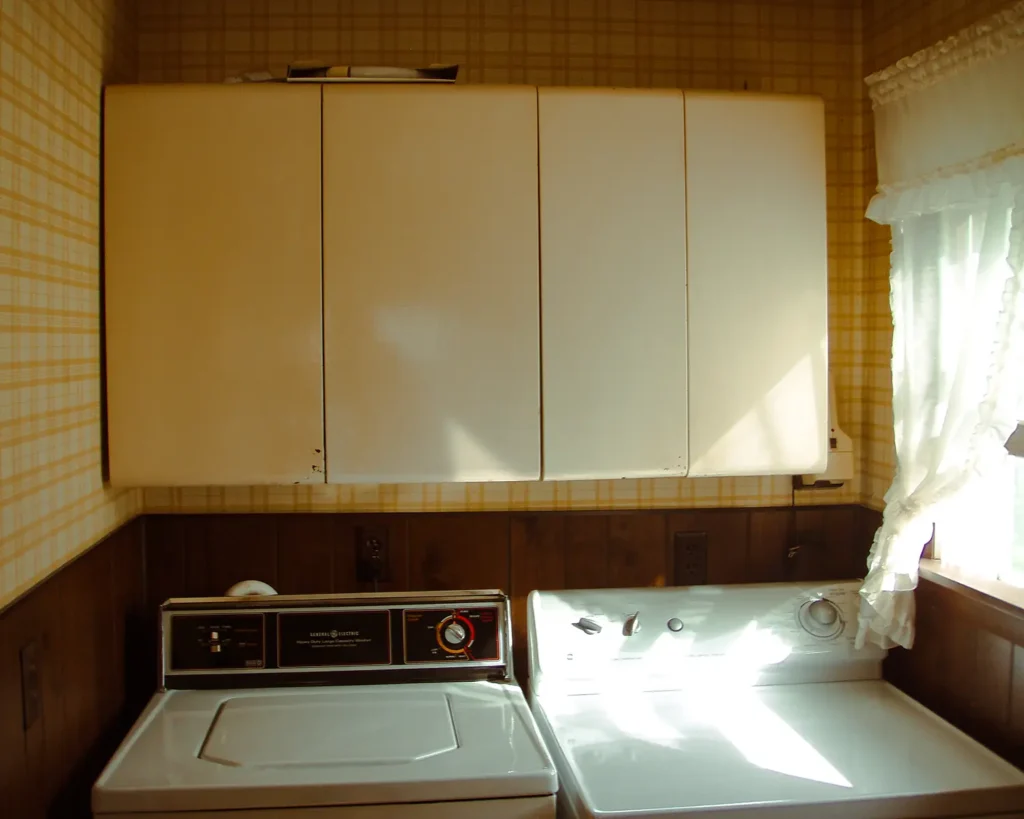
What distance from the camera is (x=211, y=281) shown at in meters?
1.77

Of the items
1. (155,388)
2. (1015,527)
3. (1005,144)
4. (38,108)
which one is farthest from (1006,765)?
(38,108)

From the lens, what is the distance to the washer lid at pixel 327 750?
150 cm

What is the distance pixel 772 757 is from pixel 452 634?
67 centimetres

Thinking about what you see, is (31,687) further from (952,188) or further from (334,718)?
(952,188)

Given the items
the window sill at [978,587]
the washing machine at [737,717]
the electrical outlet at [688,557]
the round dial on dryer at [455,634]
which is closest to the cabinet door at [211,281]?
the round dial on dryer at [455,634]

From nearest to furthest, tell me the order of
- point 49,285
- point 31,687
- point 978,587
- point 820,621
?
point 31,687 → point 49,285 → point 978,587 → point 820,621

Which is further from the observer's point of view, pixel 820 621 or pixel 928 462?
pixel 820 621

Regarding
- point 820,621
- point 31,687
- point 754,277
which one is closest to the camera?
point 31,687

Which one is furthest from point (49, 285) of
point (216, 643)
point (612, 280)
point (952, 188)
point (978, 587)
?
point (978, 587)

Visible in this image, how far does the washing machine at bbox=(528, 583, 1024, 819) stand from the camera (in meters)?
1.51

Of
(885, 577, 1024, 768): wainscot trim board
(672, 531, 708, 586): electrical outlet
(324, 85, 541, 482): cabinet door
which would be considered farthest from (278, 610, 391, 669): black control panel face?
(885, 577, 1024, 768): wainscot trim board

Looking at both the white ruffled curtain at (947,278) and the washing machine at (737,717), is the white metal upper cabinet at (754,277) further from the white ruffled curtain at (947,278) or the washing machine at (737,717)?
the washing machine at (737,717)

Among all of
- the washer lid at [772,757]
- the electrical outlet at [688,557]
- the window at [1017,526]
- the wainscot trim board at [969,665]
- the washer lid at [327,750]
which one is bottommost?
the washer lid at [772,757]

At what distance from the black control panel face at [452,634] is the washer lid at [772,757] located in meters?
0.17
